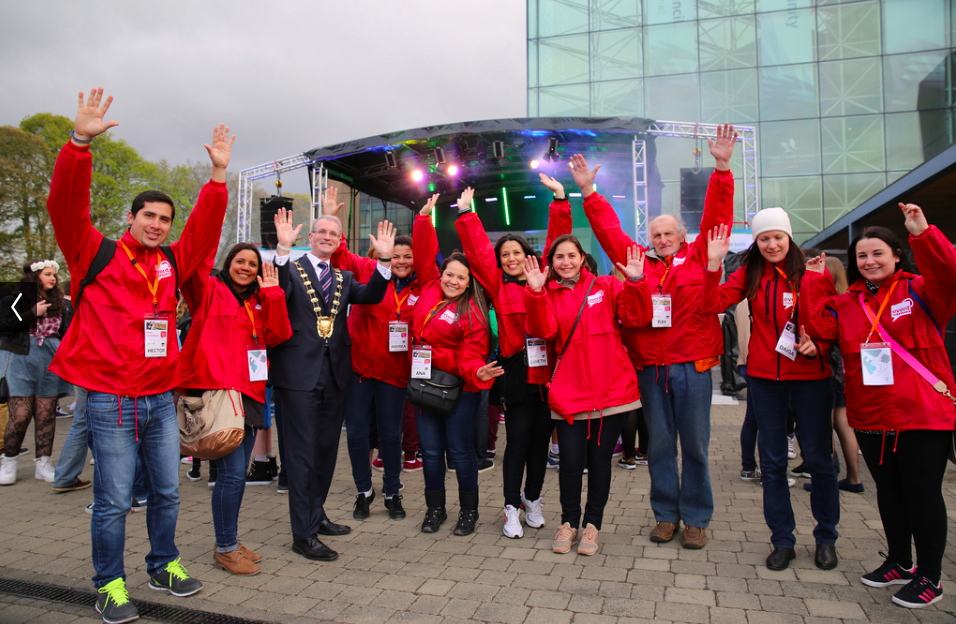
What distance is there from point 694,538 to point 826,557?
679 mm

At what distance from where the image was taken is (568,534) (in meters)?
3.53

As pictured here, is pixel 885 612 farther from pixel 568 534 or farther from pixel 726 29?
pixel 726 29

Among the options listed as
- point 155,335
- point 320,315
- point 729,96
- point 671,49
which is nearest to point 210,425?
point 155,335

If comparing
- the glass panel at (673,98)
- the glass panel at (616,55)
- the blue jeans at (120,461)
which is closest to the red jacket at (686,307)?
the blue jeans at (120,461)

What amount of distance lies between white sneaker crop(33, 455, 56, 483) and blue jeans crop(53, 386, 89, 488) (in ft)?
1.64

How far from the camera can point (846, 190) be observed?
2136 cm

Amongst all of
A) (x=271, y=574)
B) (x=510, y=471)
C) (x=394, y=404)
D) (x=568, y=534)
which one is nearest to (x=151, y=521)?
(x=271, y=574)

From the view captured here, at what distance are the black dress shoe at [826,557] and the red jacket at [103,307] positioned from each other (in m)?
3.53

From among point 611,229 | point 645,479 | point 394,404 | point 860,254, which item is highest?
point 611,229

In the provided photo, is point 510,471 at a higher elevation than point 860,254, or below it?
below

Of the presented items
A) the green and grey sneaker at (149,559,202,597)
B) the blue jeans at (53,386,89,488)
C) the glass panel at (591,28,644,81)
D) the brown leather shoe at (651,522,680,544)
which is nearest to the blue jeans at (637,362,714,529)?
the brown leather shoe at (651,522,680,544)

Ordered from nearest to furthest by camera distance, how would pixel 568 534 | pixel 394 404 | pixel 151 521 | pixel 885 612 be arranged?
pixel 885 612, pixel 151 521, pixel 568 534, pixel 394 404

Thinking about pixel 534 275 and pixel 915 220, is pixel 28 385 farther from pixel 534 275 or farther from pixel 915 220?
pixel 915 220

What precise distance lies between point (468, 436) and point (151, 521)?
1.85m
